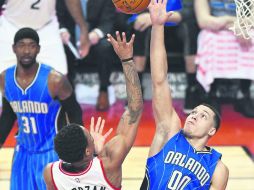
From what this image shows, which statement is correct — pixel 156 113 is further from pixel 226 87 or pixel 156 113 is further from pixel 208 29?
pixel 226 87

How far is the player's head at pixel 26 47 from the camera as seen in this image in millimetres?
5352

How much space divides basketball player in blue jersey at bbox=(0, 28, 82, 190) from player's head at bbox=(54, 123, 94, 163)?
4.18ft

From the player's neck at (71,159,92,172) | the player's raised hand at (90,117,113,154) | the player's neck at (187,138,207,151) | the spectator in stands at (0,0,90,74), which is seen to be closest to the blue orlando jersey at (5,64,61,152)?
the player's raised hand at (90,117,113,154)

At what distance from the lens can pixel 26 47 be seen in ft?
17.7

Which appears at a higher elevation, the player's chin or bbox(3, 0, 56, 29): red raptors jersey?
bbox(3, 0, 56, 29): red raptors jersey

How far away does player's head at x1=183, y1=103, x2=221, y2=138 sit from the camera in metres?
4.57

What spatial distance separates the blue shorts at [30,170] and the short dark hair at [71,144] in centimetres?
135

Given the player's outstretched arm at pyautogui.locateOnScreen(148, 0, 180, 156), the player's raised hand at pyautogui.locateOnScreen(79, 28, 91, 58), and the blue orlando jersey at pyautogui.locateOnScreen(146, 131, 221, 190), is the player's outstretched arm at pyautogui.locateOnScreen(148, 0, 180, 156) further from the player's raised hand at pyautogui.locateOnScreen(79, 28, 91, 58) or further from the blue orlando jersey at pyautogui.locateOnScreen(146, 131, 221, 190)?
the player's raised hand at pyautogui.locateOnScreen(79, 28, 91, 58)

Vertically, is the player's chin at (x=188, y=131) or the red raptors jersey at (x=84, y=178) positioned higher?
the player's chin at (x=188, y=131)

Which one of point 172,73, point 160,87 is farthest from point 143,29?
point 160,87

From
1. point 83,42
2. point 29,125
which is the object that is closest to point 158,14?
point 29,125

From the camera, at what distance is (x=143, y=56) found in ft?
27.0

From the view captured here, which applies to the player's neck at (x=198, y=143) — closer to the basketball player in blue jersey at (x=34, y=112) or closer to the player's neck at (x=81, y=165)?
the player's neck at (x=81, y=165)

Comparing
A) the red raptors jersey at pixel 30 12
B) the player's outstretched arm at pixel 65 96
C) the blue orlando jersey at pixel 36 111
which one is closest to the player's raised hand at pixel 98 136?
the player's outstretched arm at pixel 65 96
